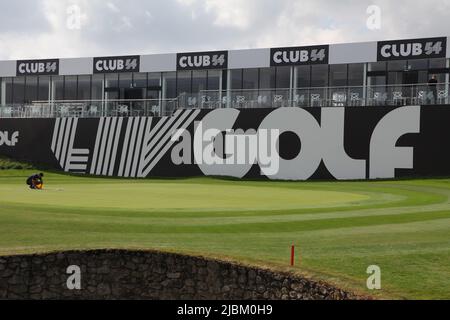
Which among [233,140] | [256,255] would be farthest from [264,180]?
[256,255]

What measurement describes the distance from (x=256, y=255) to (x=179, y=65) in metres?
43.4

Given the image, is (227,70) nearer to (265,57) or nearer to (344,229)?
(265,57)

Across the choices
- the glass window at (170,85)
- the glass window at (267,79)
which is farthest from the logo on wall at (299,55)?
the glass window at (170,85)

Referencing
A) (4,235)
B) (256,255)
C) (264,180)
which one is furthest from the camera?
(264,180)

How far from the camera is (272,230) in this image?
17.3 meters

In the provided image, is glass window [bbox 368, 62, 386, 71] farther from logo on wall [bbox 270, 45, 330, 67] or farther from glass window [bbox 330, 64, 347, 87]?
logo on wall [bbox 270, 45, 330, 67]

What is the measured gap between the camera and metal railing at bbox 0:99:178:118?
49.0 metres

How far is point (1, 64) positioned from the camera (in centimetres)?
6506

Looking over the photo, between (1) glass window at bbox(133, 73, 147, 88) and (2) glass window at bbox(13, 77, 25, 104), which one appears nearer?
A: (1) glass window at bbox(133, 73, 147, 88)

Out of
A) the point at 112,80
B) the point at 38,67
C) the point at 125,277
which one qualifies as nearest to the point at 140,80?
the point at 112,80

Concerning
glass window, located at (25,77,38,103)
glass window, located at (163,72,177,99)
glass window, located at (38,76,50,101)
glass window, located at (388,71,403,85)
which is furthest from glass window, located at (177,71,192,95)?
glass window, located at (388,71,403,85)

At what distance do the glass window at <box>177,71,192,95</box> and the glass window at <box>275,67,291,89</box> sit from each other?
767cm

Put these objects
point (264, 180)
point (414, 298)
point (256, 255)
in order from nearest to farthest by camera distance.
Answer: point (414, 298) → point (256, 255) → point (264, 180)

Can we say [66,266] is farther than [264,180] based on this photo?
No
